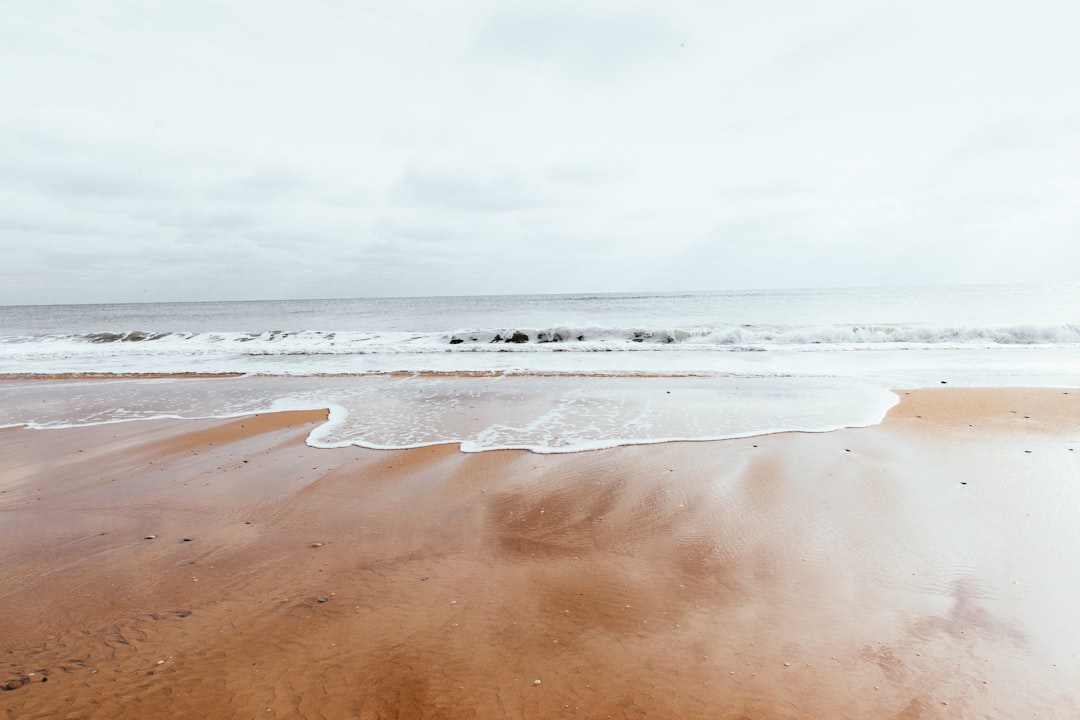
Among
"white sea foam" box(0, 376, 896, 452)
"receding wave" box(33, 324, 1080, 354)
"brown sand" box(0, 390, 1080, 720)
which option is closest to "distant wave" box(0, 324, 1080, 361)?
"receding wave" box(33, 324, 1080, 354)

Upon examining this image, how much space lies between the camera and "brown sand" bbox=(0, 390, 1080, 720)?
2391 millimetres

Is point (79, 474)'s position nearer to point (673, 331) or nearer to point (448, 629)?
point (448, 629)

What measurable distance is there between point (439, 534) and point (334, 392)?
24.4ft

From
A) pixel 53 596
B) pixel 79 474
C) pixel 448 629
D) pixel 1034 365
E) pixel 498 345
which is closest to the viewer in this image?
pixel 448 629

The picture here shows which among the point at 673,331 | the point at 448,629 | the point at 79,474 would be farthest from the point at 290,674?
the point at 673,331

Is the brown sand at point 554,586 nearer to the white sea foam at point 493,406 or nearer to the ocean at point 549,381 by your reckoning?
the white sea foam at point 493,406

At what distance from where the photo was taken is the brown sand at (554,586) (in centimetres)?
239

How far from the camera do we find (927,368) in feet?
39.7

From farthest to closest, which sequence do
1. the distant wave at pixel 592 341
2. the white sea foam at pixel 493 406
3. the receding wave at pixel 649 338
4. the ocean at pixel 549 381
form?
the receding wave at pixel 649 338, the distant wave at pixel 592 341, the ocean at pixel 549 381, the white sea foam at pixel 493 406

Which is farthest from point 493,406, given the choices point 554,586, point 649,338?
point 649,338

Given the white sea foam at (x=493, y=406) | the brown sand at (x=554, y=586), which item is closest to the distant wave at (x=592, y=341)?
the white sea foam at (x=493, y=406)

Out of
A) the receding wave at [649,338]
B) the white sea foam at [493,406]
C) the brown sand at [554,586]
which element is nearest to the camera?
the brown sand at [554,586]

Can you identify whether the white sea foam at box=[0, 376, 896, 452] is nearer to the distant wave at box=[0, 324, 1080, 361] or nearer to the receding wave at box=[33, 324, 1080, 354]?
the distant wave at box=[0, 324, 1080, 361]

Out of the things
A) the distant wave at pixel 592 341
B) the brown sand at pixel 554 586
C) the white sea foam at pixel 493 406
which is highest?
the distant wave at pixel 592 341
